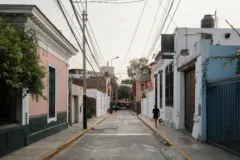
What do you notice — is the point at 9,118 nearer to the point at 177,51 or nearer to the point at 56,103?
the point at 56,103

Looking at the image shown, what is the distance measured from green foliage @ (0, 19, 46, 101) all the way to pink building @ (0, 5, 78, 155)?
1762mm

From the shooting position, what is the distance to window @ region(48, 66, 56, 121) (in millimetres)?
19266

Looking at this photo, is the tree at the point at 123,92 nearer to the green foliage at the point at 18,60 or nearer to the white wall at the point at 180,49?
the white wall at the point at 180,49

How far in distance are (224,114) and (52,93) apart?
1053 cm

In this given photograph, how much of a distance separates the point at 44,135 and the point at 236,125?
385 inches

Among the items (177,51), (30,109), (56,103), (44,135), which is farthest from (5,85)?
(177,51)

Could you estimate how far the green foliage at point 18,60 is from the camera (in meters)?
10.4

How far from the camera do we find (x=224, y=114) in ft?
41.1

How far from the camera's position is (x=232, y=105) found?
1172cm

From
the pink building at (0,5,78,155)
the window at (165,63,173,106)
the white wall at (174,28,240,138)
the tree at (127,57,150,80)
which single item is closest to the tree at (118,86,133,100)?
the tree at (127,57,150,80)

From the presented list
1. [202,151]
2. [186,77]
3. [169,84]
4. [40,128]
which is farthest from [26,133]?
[169,84]

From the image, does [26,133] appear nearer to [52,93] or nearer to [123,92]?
[52,93]

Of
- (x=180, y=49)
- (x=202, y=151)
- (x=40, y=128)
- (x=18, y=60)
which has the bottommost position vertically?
(x=202, y=151)

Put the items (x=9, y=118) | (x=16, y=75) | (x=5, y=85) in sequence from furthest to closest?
(x=9, y=118) < (x=5, y=85) < (x=16, y=75)
